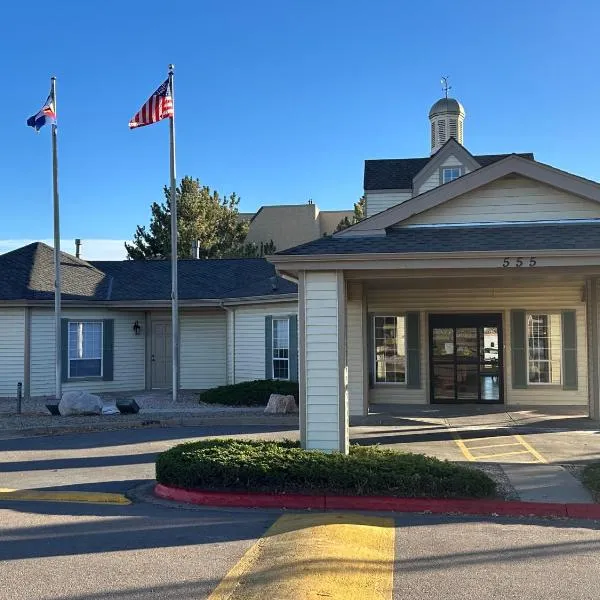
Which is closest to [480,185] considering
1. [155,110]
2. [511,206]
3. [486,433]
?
[511,206]

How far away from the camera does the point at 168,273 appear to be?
23.3m

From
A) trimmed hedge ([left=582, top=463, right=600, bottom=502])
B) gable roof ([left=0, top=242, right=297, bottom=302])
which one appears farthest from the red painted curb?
gable roof ([left=0, top=242, right=297, bottom=302])

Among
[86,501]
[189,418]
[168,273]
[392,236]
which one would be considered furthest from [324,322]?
[168,273]

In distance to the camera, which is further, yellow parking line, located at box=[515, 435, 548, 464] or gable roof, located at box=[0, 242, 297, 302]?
gable roof, located at box=[0, 242, 297, 302]

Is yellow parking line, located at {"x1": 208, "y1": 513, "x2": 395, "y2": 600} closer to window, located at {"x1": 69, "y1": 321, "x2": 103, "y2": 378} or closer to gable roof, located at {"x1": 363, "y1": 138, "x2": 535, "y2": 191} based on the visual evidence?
window, located at {"x1": 69, "y1": 321, "x2": 103, "y2": 378}

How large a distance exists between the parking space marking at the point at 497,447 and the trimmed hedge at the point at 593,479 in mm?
Result: 1526

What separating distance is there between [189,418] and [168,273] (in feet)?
31.5

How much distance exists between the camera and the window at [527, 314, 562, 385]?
1606cm

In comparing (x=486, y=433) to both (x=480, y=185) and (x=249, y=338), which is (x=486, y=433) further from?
(x=249, y=338)

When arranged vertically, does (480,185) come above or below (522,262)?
above

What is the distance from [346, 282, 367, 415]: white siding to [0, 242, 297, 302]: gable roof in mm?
3408

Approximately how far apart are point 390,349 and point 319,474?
9.11 m

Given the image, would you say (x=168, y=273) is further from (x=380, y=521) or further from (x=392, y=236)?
(x=380, y=521)

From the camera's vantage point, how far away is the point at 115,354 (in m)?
20.3
